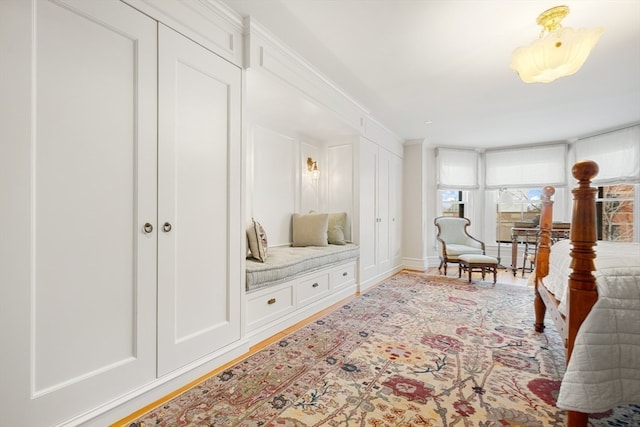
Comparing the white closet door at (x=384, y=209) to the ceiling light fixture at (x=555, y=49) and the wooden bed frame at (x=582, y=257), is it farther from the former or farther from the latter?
the wooden bed frame at (x=582, y=257)

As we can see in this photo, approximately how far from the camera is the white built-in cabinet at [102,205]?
1.12m

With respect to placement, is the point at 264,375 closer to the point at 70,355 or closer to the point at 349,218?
the point at 70,355

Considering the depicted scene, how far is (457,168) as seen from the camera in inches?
228

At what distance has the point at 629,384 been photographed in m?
1.17

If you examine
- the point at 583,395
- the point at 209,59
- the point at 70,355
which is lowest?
the point at 583,395

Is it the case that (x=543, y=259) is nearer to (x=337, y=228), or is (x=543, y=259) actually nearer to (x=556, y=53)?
(x=556, y=53)

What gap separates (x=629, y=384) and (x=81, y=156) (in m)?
2.59

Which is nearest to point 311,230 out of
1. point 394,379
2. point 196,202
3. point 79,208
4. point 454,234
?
point 196,202

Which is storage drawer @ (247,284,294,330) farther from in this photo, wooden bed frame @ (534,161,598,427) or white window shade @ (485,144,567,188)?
white window shade @ (485,144,567,188)

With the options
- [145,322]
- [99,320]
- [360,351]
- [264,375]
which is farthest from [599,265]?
[99,320]

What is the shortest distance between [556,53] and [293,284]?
105 inches

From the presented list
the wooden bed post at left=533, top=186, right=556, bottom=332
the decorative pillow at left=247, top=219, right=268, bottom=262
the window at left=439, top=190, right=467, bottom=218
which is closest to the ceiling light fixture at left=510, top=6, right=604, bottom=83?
the wooden bed post at left=533, top=186, right=556, bottom=332

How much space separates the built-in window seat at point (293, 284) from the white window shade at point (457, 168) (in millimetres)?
3133

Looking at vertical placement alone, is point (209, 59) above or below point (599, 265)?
above
